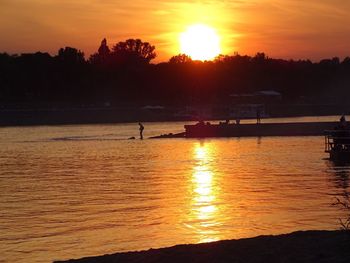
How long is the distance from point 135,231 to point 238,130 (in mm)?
56600

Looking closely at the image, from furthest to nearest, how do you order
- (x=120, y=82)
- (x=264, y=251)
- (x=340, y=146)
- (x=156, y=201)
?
(x=120, y=82) < (x=340, y=146) < (x=156, y=201) < (x=264, y=251)

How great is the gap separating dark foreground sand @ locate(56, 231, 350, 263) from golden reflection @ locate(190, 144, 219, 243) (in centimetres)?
338

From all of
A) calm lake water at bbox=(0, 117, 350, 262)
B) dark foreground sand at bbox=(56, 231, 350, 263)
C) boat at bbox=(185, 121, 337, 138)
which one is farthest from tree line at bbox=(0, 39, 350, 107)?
dark foreground sand at bbox=(56, 231, 350, 263)

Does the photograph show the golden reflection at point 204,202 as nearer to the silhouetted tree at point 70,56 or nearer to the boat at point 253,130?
the boat at point 253,130

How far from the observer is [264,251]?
1239cm

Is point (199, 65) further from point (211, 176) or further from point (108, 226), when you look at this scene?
point (108, 226)

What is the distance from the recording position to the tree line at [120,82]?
168250 millimetres

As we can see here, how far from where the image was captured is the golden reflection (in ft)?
59.5

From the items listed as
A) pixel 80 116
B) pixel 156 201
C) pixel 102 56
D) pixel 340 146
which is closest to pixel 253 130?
pixel 340 146

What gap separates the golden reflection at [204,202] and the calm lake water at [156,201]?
0.09ft

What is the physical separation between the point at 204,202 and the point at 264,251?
1186 centimetres

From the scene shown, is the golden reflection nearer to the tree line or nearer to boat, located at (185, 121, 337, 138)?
boat, located at (185, 121, 337, 138)

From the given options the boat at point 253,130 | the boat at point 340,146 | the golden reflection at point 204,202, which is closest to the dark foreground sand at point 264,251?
the golden reflection at point 204,202

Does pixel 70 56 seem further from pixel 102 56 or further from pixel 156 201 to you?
pixel 156 201
